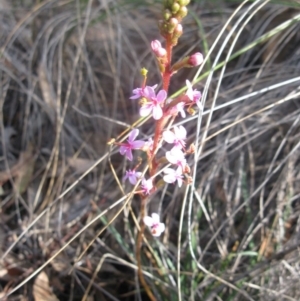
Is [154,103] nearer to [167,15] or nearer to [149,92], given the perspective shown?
[149,92]

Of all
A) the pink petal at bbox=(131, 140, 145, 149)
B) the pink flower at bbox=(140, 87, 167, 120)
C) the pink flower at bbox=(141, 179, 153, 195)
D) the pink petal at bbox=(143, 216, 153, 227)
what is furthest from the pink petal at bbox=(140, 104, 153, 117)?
the pink petal at bbox=(143, 216, 153, 227)

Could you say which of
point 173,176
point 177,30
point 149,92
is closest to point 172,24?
point 177,30

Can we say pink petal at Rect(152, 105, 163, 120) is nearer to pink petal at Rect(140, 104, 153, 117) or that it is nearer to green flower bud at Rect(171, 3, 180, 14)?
pink petal at Rect(140, 104, 153, 117)

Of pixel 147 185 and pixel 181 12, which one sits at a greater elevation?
pixel 181 12

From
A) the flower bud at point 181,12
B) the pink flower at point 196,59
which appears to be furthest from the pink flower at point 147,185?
the flower bud at point 181,12

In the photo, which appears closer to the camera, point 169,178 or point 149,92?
point 149,92

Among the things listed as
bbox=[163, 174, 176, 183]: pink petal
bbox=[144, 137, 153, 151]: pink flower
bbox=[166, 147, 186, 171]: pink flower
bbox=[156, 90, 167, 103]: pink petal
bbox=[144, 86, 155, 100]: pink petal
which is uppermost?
bbox=[144, 86, 155, 100]: pink petal

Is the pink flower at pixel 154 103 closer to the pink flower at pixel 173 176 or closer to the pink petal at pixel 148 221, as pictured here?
the pink flower at pixel 173 176

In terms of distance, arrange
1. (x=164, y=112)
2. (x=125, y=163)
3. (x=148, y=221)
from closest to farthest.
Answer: (x=164, y=112)
(x=148, y=221)
(x=125, y=163)
